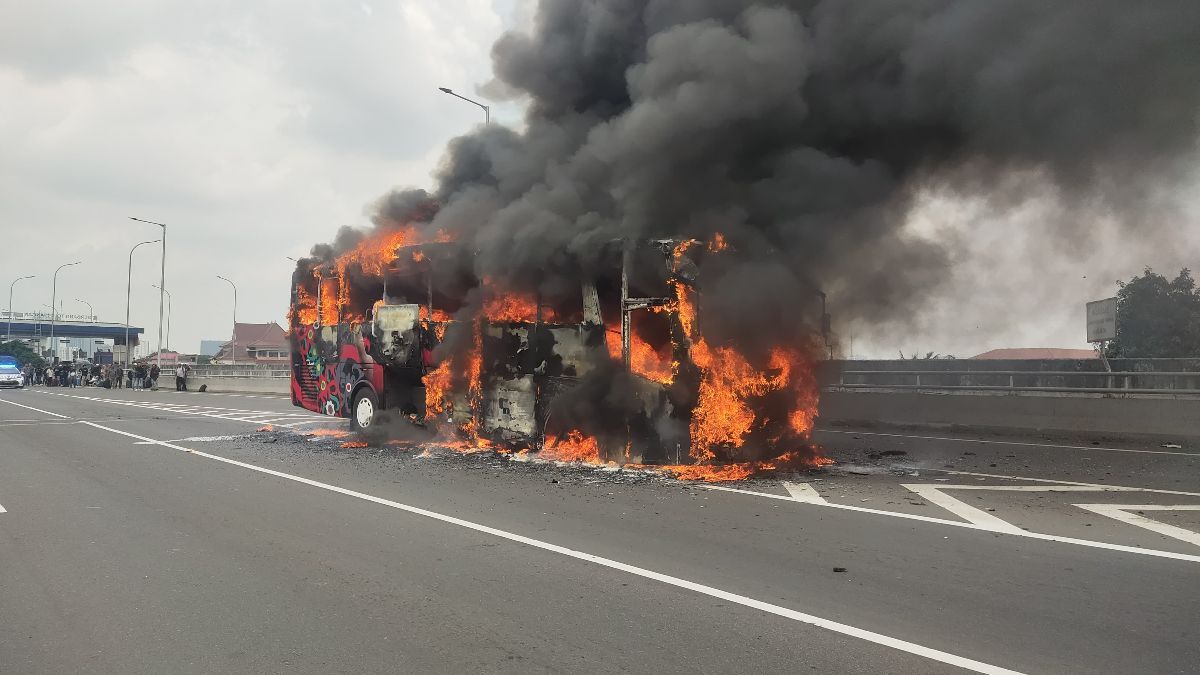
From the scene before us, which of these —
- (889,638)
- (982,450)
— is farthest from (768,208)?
(889,638)

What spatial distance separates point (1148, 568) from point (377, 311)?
10511mm

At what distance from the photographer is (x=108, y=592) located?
471 centimetres

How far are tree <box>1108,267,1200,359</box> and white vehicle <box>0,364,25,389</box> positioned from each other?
5591 cm

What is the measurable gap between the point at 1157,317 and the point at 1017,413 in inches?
1034

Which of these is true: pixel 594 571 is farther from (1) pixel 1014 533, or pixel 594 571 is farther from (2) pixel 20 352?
(2) pixel 20 352

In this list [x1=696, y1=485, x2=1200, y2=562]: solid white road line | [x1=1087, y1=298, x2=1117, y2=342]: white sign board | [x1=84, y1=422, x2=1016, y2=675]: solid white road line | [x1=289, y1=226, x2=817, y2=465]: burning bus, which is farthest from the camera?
[x1=1087, y1=298, x2=1117, y2=342]: white sign board

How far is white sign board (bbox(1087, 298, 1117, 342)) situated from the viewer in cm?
2036

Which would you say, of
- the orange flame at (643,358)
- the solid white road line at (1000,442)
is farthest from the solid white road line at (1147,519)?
the solid white road line at (1000,442)

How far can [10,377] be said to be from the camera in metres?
43.5

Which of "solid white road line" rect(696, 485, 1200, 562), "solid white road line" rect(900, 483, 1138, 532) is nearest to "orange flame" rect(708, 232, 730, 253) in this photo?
"solid white road line" rect(696, 485, 1200, 562)

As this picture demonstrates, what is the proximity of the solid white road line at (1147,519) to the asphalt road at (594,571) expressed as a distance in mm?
49

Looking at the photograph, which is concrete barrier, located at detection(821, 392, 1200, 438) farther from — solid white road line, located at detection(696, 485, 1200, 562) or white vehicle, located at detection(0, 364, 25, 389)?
white vehicle, located at detection(0, 364, 25, 389)

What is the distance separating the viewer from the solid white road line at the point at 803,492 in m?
7.74

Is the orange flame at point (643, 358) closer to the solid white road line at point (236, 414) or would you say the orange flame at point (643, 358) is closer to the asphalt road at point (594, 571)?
the asphalt road at point (594, 571)
